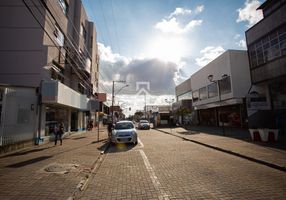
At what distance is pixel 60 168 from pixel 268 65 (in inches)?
832

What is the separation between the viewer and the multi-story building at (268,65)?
57.1ft

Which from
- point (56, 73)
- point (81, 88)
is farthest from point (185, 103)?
point (56, 73)

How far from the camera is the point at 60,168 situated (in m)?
7.39

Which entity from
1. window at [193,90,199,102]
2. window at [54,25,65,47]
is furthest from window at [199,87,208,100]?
window at [54,25,65,47]

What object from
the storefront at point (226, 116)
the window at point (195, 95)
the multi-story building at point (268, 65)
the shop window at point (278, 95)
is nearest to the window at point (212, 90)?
the storefront at point (226, 116)

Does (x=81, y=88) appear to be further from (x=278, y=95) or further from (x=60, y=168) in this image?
(x=278, y=95)

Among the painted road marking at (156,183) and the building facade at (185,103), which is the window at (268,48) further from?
the building facade at (185,103)

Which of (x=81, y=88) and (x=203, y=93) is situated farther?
(x=203, y=93)

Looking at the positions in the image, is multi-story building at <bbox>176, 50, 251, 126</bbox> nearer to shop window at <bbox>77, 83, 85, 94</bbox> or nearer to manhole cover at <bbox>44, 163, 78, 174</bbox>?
shop window at <bbox>77, 83, 85, 94</bbox>

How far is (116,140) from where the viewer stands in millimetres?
13867

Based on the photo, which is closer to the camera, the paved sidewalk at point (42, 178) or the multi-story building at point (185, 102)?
the paved sidewalk at point (42, 178)

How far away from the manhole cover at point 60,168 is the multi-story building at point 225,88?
18667 mm

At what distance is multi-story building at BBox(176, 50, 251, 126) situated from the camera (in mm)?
28219

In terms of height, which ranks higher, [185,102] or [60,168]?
[185,102]
